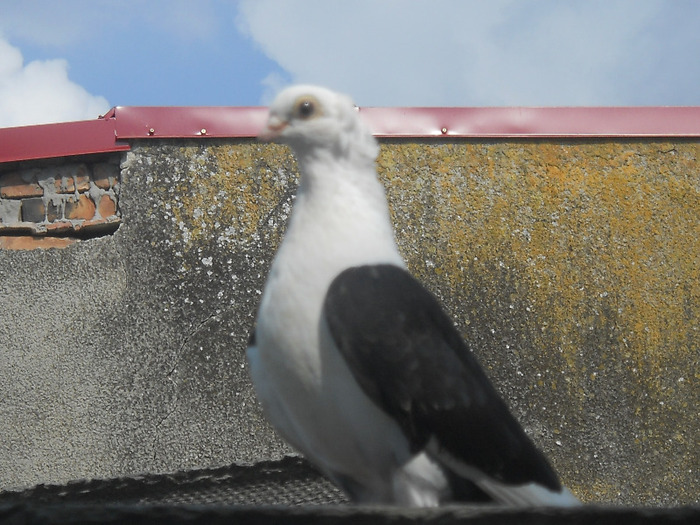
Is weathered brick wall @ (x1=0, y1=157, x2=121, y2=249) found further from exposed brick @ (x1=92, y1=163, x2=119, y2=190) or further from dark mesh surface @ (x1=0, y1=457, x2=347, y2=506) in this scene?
dark mesh surface @ (x1=0, y1=457, x2=347, y2=506)

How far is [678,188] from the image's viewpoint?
11.8 feet

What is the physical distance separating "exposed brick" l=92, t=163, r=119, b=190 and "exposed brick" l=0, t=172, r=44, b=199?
0.27m

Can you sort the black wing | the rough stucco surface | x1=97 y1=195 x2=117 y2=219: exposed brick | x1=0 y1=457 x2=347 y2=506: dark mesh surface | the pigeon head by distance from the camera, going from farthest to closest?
x1=97 y1=195 x2=117 y2=219: exposed brick → the rough stucco surface → x1=0 y1=457 x2=347 y2=506: dark mesh surface → the pigeon head → the black wing

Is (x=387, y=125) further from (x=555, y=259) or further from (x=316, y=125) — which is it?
(x=316, y=125)

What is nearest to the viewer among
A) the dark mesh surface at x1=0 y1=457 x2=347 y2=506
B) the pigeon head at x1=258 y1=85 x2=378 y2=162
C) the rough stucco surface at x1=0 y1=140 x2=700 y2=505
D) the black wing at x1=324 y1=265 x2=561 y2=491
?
the black wing at x1=324 y1=265 x2=561 y2=491

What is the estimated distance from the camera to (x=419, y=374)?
1.54m

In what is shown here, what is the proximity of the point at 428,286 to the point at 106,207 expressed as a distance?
1428mm

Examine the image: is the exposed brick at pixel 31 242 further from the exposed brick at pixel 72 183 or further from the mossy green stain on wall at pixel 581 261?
the mossy green stain on wall at pixel 581 261

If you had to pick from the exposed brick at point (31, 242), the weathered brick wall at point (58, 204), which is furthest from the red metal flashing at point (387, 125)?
the exposed brick at point (31, 242)

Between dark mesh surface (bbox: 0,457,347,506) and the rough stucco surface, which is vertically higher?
the rough stucco surface

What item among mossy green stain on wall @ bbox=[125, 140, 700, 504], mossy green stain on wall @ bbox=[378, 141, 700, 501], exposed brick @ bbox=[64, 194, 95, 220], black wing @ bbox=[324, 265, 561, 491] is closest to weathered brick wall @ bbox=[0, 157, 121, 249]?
exposed brick @ bbox=[64, 194, 95, 220]

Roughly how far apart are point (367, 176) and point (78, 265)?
207 cm

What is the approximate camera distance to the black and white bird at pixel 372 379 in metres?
1.52

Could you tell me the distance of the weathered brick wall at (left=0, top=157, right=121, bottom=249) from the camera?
136 inches
